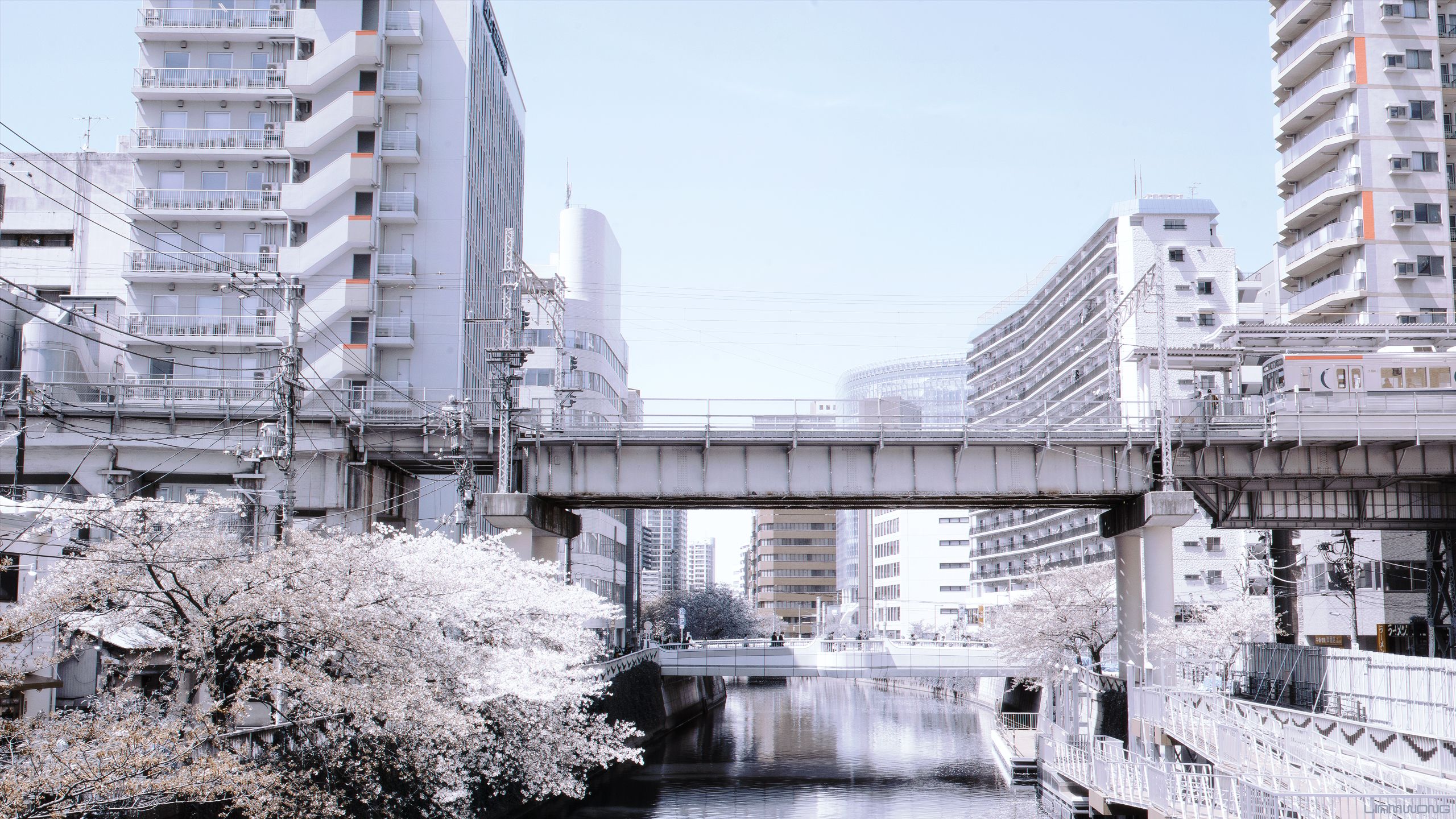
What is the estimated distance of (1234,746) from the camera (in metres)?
33.3

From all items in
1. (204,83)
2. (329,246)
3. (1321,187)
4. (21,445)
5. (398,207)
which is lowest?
(21,445)

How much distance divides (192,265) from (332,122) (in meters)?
11.5

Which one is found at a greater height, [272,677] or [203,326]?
[203,326]

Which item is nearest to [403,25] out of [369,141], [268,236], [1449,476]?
[369,141]

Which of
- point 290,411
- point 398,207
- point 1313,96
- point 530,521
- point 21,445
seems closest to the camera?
point 290,411

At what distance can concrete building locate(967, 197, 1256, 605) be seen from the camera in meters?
93.2

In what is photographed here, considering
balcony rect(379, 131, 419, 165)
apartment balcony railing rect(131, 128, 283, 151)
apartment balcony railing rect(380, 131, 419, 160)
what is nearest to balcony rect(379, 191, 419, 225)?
balcony rect(379, 131, 419, 165)

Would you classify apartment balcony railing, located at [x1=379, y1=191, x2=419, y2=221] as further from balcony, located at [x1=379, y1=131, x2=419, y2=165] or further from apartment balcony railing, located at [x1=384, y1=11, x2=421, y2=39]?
apartment balcony railing, located at [x1=384, y1=11, x2=421, y2=39]

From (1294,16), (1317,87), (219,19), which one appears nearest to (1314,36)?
(1294,16)

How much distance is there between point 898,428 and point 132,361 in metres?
48.1

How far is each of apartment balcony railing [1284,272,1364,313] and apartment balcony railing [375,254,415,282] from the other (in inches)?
2208

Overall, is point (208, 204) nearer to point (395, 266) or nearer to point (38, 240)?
point (395, 266)

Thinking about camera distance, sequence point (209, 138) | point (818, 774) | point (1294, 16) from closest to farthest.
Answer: point (818, 774)
point (209, 138)
point (1294, 16)

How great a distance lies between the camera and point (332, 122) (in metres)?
72.5
